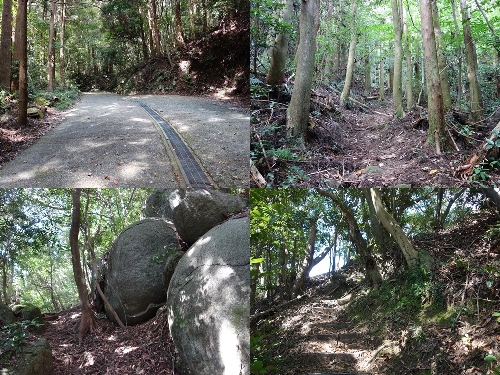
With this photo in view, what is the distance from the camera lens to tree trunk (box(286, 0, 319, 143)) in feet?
18.6

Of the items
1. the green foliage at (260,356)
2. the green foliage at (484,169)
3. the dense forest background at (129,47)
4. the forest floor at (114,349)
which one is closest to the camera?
the green foliage at (260,356)

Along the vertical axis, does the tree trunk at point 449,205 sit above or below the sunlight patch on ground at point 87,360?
above

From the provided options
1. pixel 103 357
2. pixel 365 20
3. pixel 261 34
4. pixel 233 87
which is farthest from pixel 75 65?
pixel 103 357

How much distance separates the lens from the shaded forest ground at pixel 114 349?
496cm

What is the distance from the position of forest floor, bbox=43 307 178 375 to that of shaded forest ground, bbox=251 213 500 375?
1.99 m

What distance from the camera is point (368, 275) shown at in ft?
13.1

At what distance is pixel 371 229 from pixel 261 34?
15.4ft

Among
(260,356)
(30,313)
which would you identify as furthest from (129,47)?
(260,356)

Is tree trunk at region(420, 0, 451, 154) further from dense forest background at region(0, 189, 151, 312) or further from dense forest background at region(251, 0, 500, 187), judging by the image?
dense forest background at region(0, 189, 151, 312)

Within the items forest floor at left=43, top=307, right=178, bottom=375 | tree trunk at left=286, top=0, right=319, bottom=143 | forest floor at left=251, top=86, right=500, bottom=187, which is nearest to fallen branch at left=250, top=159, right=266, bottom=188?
forest floor at left=251, top=86, right=500, bottom=187

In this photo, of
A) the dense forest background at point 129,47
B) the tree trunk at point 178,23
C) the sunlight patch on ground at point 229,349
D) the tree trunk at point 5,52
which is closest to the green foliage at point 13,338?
the sunlight patch on ground at point 229,349

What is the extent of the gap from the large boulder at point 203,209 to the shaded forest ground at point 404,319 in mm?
2343

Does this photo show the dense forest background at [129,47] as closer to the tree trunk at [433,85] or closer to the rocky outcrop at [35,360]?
the rocky outcrop at [35,360]

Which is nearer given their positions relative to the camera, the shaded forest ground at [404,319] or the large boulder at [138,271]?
the shaded forest ground at [404,319]
